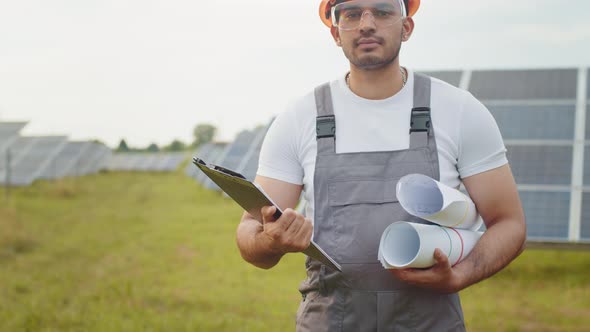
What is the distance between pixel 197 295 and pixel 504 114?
4.99 meters

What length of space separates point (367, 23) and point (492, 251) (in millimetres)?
881

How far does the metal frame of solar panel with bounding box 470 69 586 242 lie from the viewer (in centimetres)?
775

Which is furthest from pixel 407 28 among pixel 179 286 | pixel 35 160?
pixel 35 160

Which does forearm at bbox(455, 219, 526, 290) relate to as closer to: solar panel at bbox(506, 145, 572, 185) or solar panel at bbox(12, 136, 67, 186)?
solar panel at bbox(506, 145, 572, 185)

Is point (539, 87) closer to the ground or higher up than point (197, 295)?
higher up

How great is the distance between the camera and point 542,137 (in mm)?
8906

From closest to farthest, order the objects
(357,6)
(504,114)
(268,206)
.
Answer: (268,206) < (357,6) < (504,114)

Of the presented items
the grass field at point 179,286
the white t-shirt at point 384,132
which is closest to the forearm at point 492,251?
the white t-shirt at point 384,132

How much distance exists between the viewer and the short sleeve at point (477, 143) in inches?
88.8

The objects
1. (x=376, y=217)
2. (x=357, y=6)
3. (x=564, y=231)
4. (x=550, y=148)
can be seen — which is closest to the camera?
(x=376, y=217)

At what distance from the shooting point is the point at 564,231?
7.47 m

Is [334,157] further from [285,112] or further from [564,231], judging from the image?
[564,231]

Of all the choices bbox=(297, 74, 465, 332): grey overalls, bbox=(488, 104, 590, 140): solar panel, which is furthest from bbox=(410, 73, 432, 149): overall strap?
bbox=(488, 104, 590, 140): solar panel

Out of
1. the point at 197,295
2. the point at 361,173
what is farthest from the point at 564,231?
the point at 361,173
